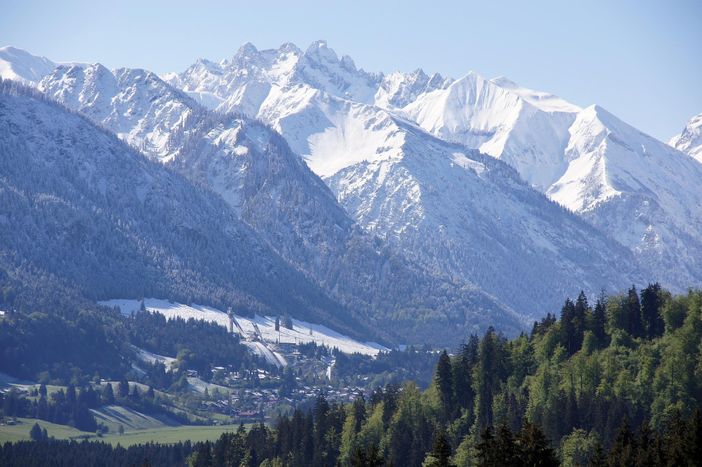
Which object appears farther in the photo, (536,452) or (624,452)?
(624,452)

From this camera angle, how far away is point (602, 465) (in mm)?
121688

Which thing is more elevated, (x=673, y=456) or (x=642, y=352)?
(x=642, y=352)

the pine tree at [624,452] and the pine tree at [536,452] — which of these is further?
the pine tree at [624,452]

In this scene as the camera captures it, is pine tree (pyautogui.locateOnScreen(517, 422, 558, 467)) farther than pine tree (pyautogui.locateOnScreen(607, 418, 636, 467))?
No

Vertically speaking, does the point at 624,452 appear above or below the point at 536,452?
above

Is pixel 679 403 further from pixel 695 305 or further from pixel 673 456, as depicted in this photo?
pixel 673 456

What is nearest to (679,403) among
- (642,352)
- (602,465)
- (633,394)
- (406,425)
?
(633,394)

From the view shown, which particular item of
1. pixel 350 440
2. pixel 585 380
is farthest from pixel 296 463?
pixel 585 380

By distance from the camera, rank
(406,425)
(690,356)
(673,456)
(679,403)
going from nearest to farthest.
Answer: (673,456)
(679,403)
(690,356)
(406,425)

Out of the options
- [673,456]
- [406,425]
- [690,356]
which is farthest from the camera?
[406,425]

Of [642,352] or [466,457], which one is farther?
[642,352]

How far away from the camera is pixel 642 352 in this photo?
195 m

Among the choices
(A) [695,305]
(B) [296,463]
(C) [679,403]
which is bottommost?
(B) [296,463]

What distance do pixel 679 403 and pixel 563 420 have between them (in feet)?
46.5
